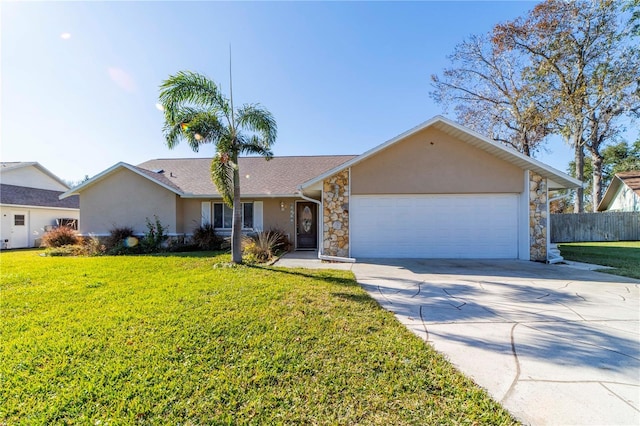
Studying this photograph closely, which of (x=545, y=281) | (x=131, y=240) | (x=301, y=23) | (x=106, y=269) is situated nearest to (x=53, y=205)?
(x=131, y=240)

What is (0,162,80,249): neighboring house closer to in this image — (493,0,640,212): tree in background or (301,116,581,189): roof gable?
(301,116,581,189): roof gable

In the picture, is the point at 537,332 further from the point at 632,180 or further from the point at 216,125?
the point at 632,180

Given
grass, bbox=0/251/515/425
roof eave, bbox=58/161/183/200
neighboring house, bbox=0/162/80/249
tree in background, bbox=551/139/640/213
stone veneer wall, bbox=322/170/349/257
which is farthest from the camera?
tree in background, bbox=551/139/640/213

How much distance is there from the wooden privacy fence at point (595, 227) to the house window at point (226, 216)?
762 inches

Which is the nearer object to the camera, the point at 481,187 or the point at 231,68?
the point at 231,68

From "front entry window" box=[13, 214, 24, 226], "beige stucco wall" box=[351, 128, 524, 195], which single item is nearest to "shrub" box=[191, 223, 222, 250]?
"beige stucco wall" box=[351, 128, 524, 195]

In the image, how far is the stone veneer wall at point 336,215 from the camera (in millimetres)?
9625

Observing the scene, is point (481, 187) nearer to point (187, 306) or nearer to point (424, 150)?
point (424, 150)

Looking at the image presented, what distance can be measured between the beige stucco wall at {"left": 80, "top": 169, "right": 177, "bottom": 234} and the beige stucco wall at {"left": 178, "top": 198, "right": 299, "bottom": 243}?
0.66 metres

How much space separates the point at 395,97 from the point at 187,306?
41.0 ft

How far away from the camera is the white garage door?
9422mm

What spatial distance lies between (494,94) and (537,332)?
830 inches

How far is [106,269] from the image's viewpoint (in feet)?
26.5

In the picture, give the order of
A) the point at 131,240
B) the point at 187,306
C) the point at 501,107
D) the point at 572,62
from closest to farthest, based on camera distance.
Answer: the point at 187,306 < the point at 131,240 < the point at 572,62 < the point at 501,107
